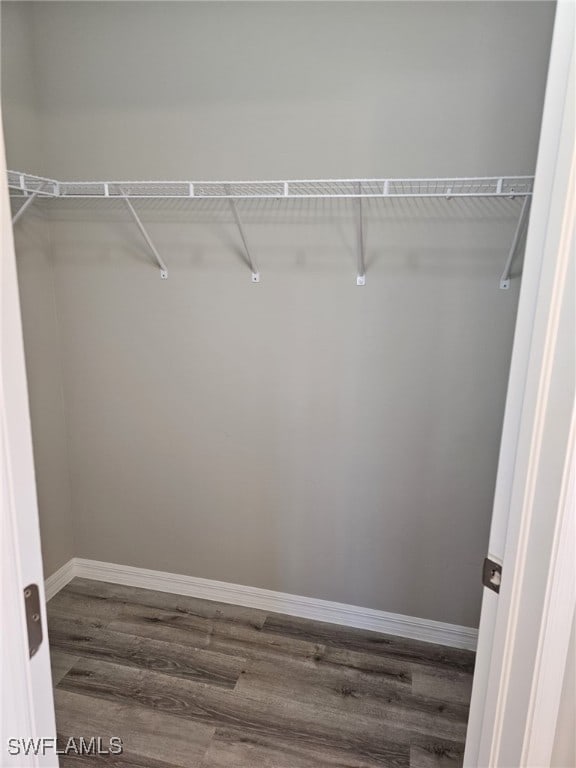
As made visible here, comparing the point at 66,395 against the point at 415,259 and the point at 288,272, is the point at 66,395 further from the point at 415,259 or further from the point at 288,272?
the point at 415,259

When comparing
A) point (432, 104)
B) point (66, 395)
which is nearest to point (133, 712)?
point (66, 395)

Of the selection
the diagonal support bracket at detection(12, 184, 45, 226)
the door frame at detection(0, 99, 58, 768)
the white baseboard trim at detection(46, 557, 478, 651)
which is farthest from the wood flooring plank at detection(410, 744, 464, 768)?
the diagonal support bracket at detection(12, 184, 45, 226)

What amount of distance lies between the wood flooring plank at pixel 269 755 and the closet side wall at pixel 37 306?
123cm

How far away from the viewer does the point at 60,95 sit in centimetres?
219

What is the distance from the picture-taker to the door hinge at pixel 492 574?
925 millimetres

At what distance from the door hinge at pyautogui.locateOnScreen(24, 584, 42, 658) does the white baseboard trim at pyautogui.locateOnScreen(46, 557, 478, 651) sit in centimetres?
175

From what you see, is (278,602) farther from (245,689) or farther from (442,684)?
(442,684)

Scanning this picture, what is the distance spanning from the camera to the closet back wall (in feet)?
6.06

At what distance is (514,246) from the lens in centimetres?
181

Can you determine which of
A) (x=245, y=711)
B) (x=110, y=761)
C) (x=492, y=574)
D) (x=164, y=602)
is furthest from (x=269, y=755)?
(x=492, y=574)

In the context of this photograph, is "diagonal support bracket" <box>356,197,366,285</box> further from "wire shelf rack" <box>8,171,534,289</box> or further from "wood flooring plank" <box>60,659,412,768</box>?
"wood flooring plank" <box>60,659,412,768</box>

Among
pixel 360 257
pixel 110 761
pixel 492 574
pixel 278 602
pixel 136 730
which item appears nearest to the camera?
pixel 492 574

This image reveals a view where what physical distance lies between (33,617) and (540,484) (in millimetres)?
794

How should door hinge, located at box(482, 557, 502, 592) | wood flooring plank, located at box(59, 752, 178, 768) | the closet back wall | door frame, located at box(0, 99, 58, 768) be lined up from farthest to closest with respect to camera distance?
the closet back wall → wood flooring plank, located at box(59, 752, 178, 768) → door hinge, located at box(482, 557, 502, 592) → door frame, located at box(0, 99, 58, 768)
